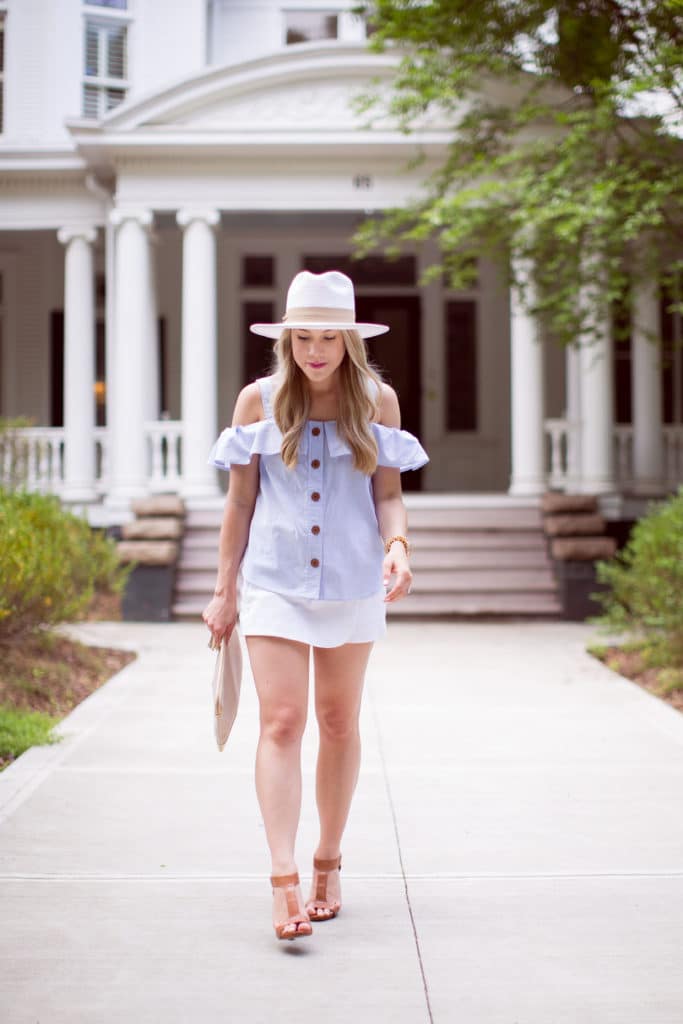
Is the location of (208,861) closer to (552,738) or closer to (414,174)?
(552,738)

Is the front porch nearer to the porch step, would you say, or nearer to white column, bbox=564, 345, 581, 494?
white column, bbox=564, 345, 581, 494

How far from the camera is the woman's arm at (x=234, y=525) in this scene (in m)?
A: 3.79

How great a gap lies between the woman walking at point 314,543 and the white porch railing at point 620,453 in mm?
10941

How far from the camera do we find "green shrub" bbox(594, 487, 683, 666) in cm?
827

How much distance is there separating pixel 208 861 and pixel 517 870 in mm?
1106

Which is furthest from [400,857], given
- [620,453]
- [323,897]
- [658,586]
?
[620,453]

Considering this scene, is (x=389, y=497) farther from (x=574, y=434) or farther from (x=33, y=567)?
(x=574, y=434)

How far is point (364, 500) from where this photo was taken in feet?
12.4

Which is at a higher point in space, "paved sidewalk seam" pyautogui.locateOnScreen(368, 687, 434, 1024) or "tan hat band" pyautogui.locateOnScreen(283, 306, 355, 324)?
"tan hat band" pyautogui.locateOnScreen(283, 306, 355, 324)

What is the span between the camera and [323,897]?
12.5 feet

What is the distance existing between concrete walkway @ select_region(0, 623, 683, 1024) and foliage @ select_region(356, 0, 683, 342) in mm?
4335

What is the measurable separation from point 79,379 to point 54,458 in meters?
1.05

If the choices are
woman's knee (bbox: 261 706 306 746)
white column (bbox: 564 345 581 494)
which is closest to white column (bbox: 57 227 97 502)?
white column (bbox: 564 345 581 494)

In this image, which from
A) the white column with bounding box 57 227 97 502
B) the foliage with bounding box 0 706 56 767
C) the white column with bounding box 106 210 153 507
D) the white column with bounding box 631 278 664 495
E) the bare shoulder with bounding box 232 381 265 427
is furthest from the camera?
the white column with bounding box 57 227 97 502
